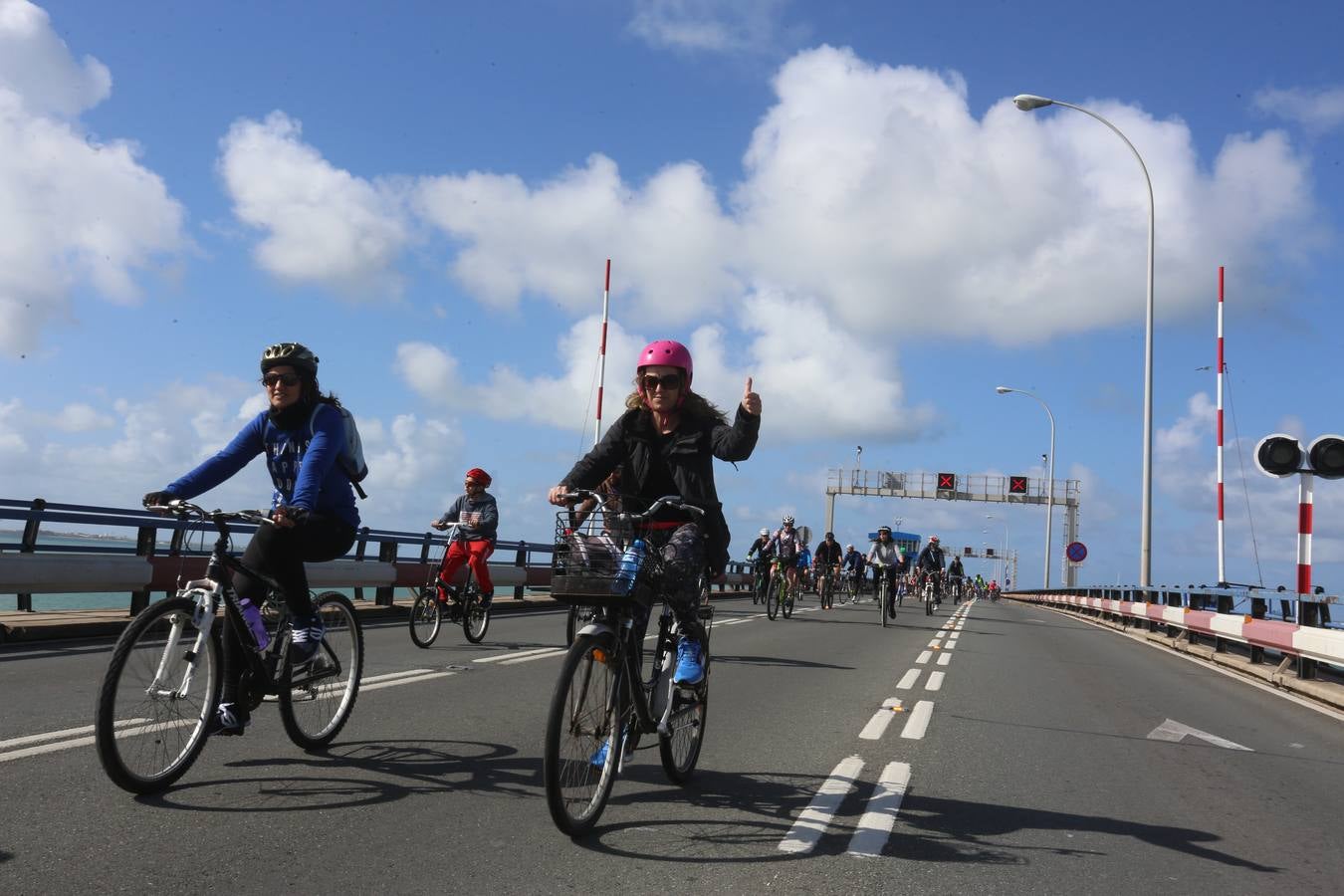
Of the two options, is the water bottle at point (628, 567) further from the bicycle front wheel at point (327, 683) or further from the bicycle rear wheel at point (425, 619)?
the bicycle rear wheel at point (425, 619)

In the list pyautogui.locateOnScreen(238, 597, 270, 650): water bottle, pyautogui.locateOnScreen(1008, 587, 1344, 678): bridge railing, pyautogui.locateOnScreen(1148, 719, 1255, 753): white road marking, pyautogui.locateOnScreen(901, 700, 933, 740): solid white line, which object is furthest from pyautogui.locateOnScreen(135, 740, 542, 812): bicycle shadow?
pyautogui.locateOnScreen(1008, 587, 1344, 678): bridge railing

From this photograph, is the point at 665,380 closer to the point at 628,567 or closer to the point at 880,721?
the point at 628,567

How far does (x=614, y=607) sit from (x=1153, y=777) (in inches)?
138

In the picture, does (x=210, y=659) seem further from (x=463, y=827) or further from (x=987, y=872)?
(x=987, y=872)

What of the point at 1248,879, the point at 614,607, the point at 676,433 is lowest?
the point at 1248,879

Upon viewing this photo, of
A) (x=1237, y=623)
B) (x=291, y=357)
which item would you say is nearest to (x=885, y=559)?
(x=1237, y=623)

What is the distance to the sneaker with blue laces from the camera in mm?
4941

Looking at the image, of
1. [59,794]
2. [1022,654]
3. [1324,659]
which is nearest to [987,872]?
[59,794]

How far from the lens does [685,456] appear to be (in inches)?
188

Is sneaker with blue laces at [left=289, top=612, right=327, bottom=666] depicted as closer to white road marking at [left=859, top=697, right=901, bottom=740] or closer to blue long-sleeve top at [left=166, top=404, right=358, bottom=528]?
blue long-sleeve top at [left=166, top=404, right=358, bottom=528]

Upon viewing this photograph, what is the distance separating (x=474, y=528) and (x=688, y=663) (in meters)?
7.43

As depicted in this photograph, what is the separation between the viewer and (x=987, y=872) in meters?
3.97

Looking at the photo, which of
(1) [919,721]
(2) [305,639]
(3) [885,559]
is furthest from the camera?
(3) [885,559]

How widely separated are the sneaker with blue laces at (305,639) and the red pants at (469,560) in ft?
22.0
